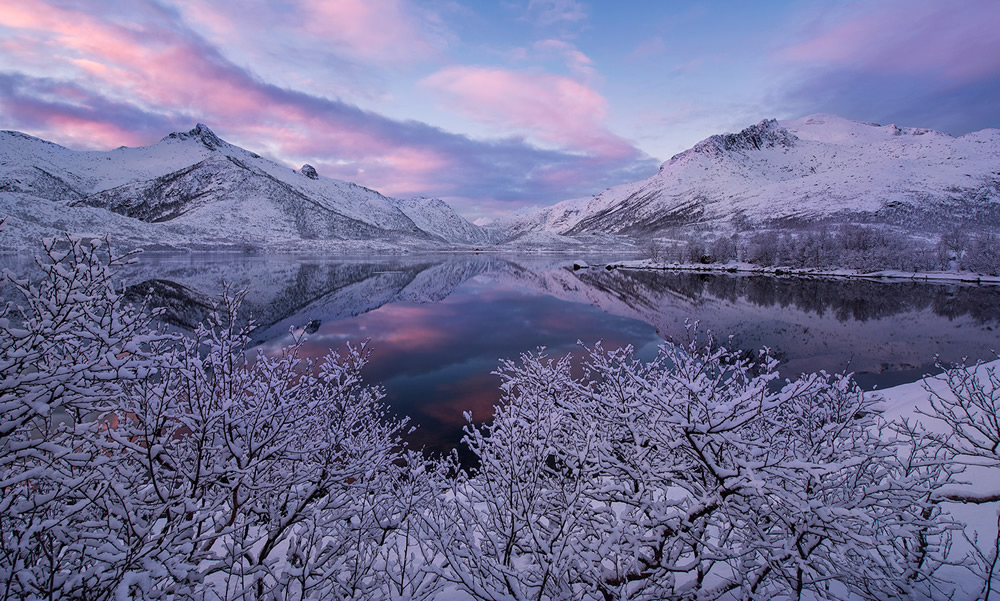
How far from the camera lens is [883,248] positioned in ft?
333

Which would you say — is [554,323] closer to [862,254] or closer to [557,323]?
[557,323]

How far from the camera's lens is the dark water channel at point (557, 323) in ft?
85.6

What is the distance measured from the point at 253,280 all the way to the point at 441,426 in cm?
6217

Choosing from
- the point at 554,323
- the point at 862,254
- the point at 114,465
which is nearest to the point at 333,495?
the point at 114,465

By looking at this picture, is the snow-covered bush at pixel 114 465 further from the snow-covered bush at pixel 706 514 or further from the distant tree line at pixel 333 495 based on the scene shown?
the snow-covered bush at pixel 706 514

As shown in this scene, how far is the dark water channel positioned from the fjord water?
0.13 meters

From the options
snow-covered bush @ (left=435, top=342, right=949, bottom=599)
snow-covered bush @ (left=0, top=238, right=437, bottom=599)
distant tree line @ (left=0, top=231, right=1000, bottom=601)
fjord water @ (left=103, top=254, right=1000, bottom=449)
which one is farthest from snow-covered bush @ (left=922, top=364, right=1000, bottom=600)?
snow-covered bush @ (left=0, top=238, right=437, bottom=599)

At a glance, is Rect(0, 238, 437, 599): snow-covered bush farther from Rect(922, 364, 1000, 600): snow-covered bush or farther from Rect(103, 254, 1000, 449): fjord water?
Rect(103, 254, 1000, 449): fjord water

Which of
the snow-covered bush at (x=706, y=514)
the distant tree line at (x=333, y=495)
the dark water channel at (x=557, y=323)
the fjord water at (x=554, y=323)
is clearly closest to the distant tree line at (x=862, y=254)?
the fjord water at (x=554, y=323)

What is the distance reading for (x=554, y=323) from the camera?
137 feet

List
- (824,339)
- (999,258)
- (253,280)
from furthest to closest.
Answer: (999,258), (253,280), (824,339)

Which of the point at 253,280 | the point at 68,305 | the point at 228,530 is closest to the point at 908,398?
the point at 228,530

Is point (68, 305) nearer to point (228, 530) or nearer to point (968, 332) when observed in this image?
point (228, 530)

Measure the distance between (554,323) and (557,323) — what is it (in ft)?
0.97
